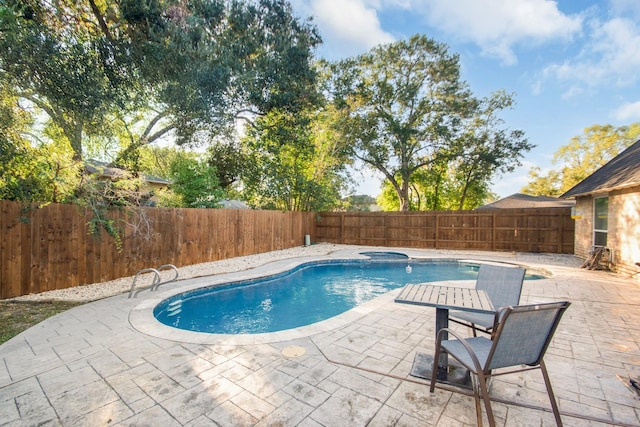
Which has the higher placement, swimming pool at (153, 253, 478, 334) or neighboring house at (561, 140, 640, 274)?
neighboring house at (561, 140, 640, 274)

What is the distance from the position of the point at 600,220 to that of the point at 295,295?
878 centimetres

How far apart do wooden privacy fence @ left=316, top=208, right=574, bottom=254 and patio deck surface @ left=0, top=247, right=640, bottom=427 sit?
313 inches

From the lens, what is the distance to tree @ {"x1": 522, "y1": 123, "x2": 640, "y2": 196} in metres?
22.2

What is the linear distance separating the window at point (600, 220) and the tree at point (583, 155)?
20082 millimetres

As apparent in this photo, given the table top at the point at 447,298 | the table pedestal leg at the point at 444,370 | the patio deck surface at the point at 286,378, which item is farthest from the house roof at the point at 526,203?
the table pedestal leg at the point at 444,370

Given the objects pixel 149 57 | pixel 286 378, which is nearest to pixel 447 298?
pixel 286 378

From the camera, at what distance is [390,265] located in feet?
31.9

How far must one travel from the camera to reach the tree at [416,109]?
631 inches

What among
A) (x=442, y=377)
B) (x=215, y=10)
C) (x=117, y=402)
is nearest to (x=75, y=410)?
(x=117, y=402)

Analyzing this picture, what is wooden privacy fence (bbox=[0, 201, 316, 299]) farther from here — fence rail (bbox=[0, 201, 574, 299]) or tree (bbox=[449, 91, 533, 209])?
tree (bbox=[449, 91, 533, 209])

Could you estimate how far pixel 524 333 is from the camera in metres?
1.85

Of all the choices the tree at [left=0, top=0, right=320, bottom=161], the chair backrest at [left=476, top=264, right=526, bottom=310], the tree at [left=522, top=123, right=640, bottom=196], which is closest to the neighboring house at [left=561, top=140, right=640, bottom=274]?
the chair backrest at [left=476, top=264, right=526, bottom=310]

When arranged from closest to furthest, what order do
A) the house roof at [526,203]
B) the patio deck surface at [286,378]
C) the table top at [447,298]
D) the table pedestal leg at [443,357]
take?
the patio deck surface at [286,378]
the table top at [447,298]
the table pedestal leg at [443,357]
the house roof at [526,203]

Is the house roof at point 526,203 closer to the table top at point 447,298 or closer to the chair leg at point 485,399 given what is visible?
the table top at point 447,298
